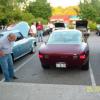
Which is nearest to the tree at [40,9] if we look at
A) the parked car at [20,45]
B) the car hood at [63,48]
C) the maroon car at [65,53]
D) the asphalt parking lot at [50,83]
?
the parked car at [20,45]

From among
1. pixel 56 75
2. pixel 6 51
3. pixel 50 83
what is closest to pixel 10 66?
pixel 6 51

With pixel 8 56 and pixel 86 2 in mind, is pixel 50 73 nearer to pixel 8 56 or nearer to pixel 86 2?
pixel 8 56

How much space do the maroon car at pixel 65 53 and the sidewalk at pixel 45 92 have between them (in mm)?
2231

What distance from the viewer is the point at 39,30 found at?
2359 centimetres

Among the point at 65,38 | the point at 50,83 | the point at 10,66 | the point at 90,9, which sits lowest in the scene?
the point at 90,9

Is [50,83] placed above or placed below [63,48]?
below

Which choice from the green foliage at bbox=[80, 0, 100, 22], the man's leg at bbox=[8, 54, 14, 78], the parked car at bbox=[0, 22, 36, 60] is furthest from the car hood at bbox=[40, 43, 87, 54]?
the green foliage at bbox=[80, 0, 100, 22]

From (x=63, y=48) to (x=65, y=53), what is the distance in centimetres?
41

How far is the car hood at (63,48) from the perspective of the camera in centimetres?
971

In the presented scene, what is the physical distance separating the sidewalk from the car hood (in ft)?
7.80

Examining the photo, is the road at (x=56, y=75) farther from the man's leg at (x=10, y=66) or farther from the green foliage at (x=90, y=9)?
the green foliage at (x=90, y=9)

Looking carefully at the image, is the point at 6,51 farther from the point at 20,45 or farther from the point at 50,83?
the point at 20,45

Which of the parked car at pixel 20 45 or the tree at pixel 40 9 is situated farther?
the tree at pixel 40 9

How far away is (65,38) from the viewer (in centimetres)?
1082
